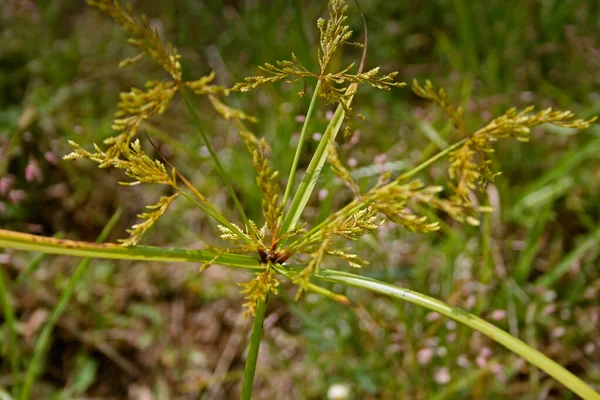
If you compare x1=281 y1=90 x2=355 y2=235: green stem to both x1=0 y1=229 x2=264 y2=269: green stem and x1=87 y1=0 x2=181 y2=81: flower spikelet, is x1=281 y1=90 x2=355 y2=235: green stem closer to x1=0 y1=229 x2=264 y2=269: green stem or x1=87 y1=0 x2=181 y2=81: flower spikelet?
x1=0 y1=229 x2=264 y2=269: green stem

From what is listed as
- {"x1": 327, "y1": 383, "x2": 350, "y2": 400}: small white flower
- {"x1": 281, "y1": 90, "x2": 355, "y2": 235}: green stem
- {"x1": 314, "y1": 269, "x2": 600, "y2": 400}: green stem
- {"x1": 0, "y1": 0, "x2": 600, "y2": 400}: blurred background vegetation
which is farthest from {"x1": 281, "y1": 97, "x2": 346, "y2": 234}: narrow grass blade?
{"x1": 327, "y1": 383, "x2": 350, "y2": 400}: small white flower

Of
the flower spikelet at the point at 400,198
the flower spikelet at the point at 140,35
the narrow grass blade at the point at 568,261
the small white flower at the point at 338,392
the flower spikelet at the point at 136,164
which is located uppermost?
the flower spikelet at the point at 140,35

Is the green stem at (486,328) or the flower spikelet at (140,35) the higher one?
the flower spikelet at (140,35)

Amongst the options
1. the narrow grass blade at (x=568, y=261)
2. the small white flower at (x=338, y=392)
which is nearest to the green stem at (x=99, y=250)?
the small white flower at (x=338, y=392)

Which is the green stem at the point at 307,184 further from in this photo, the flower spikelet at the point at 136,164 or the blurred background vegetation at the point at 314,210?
the blurred background vegetation at the point at 314,210

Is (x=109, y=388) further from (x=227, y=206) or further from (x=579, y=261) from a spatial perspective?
(x=579, y=261)

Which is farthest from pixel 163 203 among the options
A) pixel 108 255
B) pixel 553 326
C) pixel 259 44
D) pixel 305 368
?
pixel 259 44
